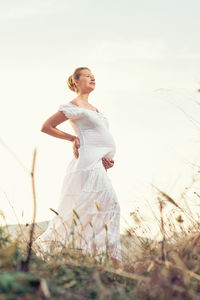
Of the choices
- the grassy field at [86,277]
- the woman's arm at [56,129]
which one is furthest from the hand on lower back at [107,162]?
the grassy field at [86,277]

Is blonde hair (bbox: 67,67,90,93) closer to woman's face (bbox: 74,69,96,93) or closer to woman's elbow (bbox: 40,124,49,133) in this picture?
woman's face (bbox: 74,69,96,93)

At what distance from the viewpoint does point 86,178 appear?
4.05 metres

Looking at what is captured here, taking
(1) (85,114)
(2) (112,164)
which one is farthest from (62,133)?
(2) (112,164)

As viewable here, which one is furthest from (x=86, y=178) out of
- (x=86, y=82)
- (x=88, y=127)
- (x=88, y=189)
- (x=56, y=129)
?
(x=86, y=82)

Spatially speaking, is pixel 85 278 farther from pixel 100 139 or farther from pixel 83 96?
pixel 83 96

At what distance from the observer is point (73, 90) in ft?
A: 15.3

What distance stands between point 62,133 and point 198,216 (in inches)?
68.3

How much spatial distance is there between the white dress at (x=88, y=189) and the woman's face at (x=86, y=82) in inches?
11.8

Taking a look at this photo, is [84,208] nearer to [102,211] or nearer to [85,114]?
[102,211]

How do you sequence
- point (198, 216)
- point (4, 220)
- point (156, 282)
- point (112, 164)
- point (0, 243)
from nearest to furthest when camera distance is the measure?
point (156, 282)
point (0, 243)
point (4, 220)
point (198, 216)
point (112, 164)

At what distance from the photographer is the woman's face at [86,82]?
4.46 meters

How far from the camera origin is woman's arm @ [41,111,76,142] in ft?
13.9

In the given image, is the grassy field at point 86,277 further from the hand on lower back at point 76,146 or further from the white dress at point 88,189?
the hand on lower back at point 76,146

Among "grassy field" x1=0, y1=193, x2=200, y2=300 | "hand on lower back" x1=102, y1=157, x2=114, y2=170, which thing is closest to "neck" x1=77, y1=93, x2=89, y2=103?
"hand on lower back" x1=102, y1=157, x2=114, y2=170
